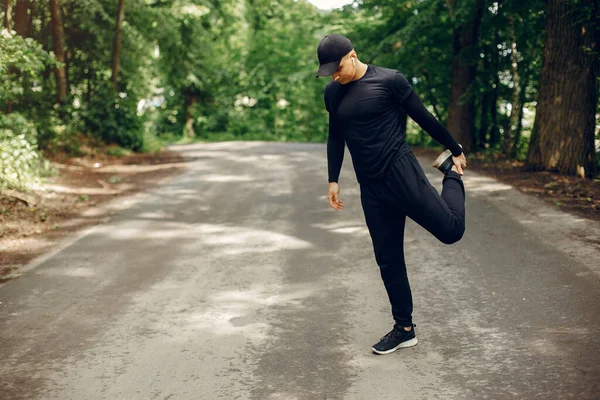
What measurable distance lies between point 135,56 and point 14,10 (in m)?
9.35

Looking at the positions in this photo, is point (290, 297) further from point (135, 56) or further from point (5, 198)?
point (135, 56)

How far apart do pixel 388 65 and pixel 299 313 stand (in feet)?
52.6

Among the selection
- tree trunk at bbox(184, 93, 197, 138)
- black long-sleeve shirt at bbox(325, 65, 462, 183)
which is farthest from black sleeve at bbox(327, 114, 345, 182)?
tree trunk at bbox(184, 93, 197, 138)

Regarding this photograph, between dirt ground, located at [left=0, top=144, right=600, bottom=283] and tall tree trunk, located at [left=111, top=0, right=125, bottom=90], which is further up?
tall tree trunk, located at [left=111, top=0, right=125, bottom=90]

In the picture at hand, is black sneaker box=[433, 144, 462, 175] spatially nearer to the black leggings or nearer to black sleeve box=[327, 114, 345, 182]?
the black leggings

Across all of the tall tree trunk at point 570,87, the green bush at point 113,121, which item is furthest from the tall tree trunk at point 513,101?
the green bush at point 113,121

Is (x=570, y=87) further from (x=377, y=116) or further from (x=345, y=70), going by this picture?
(x=345, y=70)

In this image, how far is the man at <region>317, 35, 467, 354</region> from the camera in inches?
163

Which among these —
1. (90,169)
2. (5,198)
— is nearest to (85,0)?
(90,169)

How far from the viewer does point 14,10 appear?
1619 centimetres

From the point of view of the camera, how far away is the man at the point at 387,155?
415 centimetres

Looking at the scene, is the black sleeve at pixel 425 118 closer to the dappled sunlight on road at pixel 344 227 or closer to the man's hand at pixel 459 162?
the man's hand at pixel 459 162

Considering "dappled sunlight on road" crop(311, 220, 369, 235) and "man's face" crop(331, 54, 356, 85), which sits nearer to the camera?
"man's face" crop(331, 54, 356, 85)

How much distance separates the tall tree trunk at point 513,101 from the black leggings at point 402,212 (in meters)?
12.9
